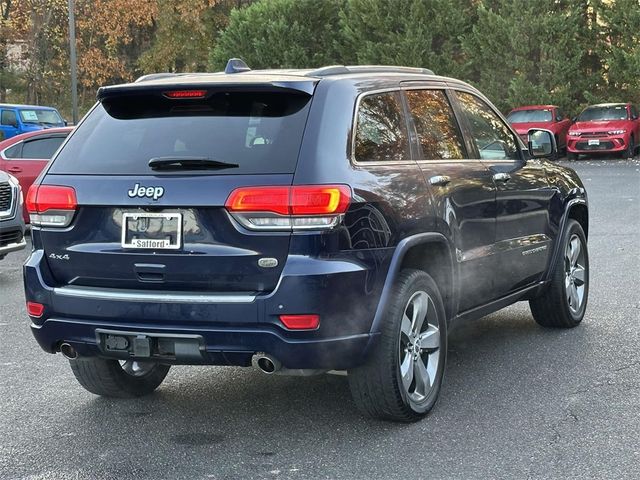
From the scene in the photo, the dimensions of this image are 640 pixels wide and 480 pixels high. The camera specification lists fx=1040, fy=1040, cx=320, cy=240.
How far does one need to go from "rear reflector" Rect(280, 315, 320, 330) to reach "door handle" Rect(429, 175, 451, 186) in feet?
4.04

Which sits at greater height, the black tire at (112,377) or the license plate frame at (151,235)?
the license plate frame at (151,235)

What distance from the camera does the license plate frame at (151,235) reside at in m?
4.73

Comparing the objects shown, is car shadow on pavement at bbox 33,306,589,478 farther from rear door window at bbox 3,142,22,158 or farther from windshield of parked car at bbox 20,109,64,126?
windshield of parked car at bbox 20,109,64,126

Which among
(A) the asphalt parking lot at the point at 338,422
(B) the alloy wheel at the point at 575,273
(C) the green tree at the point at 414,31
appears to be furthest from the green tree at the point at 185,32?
(A) the asphalt parking lot at the point at 338,422

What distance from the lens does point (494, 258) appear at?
Result: 241 inches

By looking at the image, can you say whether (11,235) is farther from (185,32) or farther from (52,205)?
Result: (185,32)

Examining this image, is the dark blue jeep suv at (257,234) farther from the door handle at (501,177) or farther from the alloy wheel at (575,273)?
the alloy wheel at (575,273)

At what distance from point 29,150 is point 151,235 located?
37.3 feet

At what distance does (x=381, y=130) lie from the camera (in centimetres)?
527

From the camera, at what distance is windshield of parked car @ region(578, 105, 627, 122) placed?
32.0m

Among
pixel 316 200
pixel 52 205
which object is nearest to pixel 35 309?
pixel 52 205

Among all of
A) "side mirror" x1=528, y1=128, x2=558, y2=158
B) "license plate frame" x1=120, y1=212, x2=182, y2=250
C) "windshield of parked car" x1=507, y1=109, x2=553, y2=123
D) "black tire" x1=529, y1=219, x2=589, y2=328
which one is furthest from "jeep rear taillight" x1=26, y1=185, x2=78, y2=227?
"windshield of parked car" x1=507, y1=109, x2=553, y2=123

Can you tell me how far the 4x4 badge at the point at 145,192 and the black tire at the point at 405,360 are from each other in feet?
3.93

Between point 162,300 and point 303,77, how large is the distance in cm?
127
